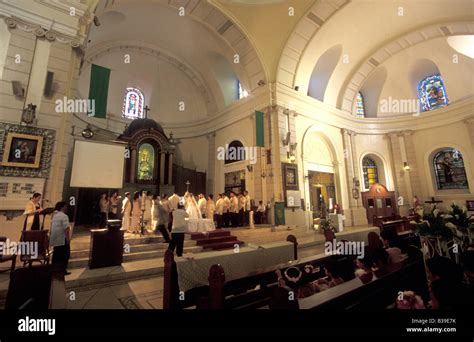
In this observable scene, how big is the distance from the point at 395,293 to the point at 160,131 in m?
12.8

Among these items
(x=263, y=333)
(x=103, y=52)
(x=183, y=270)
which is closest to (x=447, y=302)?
(x=263, y=333)

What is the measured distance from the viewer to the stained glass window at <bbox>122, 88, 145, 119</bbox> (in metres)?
15.0

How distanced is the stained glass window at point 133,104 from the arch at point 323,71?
36.7 feet

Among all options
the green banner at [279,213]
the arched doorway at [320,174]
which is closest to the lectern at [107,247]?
the green banner at [279,213]

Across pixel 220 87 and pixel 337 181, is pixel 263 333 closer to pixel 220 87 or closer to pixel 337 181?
pixel 337 181

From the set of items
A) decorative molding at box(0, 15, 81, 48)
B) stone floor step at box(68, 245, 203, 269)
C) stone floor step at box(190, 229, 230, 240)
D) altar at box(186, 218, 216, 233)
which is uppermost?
decorative molding at box(0, 15, 81, 48)

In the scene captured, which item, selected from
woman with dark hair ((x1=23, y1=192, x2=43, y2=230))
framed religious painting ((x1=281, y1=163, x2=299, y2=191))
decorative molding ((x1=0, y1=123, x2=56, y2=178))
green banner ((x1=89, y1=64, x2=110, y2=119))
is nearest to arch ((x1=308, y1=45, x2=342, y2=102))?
framed religious painting ((x1=281, y1=163, x2=299, y2=191))

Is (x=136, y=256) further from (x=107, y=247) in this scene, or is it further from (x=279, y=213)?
(x=279, y=213)

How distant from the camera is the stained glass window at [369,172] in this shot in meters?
16.2

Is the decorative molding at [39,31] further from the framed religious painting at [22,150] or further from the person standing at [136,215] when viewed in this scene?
the person standing at [136,215]

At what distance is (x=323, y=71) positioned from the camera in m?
14.3

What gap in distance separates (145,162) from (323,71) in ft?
39.1

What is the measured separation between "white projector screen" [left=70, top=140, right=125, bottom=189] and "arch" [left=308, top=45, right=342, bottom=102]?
12.2m

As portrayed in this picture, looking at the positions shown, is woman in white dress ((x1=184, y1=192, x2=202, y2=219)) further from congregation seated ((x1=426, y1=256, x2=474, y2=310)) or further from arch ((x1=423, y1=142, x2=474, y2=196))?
arch ((x1=423, y1=142, x2=474, y2=196))
